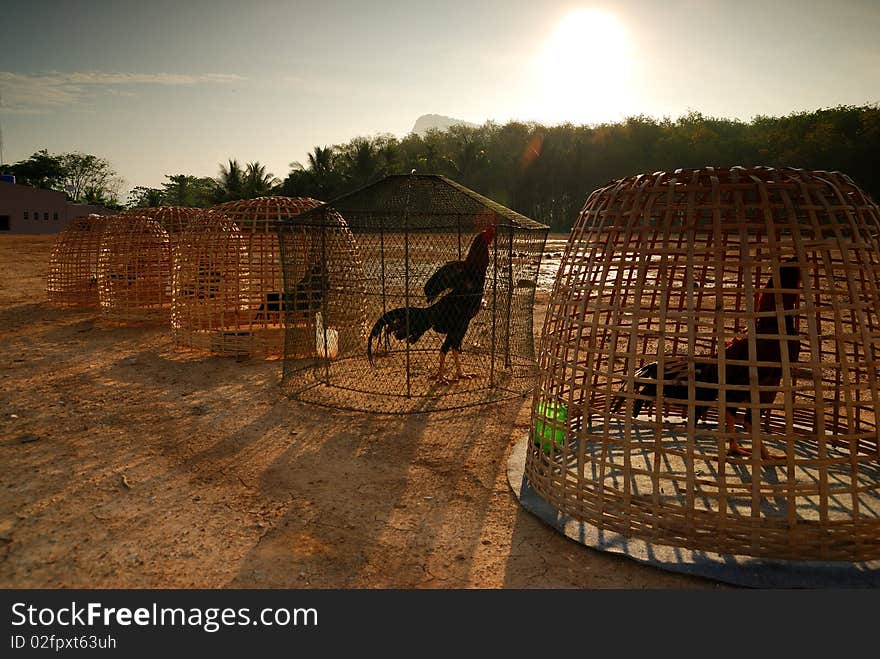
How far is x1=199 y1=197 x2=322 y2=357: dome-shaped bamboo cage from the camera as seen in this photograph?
9133 mm

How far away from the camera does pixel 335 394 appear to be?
7352 millimetres

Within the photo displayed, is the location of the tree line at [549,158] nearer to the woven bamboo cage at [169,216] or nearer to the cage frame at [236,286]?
the woven bamboo cage at [169,216]

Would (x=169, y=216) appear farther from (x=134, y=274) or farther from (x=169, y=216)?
(x=134, y=274)

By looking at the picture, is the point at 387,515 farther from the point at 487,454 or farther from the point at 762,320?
the point at 762,320

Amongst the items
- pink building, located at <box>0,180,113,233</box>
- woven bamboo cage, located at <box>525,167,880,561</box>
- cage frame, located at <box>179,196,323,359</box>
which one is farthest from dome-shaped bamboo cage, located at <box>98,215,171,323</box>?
pink building, located at <box>0,180,113,233</box>

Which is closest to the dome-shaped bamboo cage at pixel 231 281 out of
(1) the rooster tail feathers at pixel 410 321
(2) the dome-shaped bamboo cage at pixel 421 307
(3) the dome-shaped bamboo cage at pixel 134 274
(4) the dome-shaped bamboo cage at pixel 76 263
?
A: (2) the dome-shaped bamboo cage at pixel 421 307

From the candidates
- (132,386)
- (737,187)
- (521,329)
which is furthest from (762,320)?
(132,386)

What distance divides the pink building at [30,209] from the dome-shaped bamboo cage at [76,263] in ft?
106

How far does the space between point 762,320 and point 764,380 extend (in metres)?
0.47

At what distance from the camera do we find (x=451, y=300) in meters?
7.09

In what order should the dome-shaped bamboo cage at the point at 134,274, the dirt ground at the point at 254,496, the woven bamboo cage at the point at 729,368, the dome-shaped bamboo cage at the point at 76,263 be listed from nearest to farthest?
the woven bamboo cage at the point at 729,368 → the dirt ground at the point at 254,496 → the dome-shaped bamboo cage at the point at 134,274 → the dome-shaped bamboo cage at the point at 76,263

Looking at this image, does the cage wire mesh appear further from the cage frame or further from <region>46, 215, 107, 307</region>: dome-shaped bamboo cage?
the cage frame

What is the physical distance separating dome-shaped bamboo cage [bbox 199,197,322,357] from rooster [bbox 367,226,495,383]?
2.75 m

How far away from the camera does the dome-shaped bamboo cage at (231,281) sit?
9133mm
